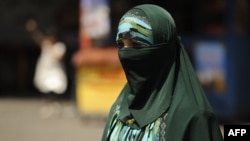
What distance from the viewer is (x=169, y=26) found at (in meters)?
2.46

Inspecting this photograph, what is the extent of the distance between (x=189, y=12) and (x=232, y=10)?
1121mm

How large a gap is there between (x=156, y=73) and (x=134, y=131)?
10.4 inches

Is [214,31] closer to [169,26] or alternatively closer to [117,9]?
[117,9]

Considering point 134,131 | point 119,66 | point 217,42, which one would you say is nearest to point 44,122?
point 119,66

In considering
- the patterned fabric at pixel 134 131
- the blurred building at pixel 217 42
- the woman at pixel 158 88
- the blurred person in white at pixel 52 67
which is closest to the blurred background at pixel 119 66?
the blurred building at pixel 217 42

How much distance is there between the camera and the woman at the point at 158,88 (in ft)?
7.70

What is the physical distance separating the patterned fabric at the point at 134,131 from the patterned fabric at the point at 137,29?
0.34m

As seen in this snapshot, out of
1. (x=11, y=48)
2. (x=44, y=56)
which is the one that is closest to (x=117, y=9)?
(x=44, y=56)

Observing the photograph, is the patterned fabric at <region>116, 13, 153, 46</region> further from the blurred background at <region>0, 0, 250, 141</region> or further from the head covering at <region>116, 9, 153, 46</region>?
the blurred background at <region>0, 0, 250, 141</region>

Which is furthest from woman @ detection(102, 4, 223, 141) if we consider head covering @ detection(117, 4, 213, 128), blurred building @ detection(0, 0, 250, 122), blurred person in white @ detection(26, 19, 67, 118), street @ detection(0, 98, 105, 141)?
blurred person in white @ detection(26, 19, 67, 118)

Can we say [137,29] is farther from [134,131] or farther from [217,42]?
[217,42]

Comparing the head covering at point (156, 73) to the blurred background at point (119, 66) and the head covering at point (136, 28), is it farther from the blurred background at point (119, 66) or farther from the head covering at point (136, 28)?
the blurred background at point (119, 66)

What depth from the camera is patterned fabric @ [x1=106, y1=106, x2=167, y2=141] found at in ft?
7.78

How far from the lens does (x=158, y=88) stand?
2.42 metres
